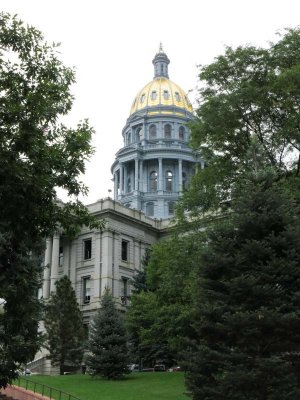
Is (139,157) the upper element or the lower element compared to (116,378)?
upper

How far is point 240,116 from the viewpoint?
30.2 metres

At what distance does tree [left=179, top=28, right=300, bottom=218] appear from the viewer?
95.8ft

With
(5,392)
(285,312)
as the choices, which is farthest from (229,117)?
(5,392)

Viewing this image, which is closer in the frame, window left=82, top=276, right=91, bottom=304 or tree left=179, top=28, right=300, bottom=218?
tree left=179, top=28, right=300, bottom=218

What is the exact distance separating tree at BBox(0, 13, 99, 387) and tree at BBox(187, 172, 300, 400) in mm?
6254

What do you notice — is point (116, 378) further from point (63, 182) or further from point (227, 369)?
point (63, 182)

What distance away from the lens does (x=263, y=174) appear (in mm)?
19812

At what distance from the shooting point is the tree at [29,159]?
1132 centimetres

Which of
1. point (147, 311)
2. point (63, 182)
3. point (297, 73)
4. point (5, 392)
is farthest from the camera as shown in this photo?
point (147, 311)

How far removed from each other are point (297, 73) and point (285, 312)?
13.2m

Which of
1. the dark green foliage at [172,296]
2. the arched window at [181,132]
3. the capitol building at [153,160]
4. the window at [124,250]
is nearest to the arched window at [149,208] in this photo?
the capitol building at [153,160]

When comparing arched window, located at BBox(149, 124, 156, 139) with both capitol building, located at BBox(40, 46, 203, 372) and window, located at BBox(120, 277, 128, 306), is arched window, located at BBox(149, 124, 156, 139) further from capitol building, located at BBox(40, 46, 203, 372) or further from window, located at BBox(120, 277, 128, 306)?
window, located at BBox(120, 277, 128, 306)

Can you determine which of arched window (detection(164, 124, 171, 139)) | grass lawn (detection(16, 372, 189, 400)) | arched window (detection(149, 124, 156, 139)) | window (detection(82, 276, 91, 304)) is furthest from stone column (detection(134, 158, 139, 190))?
grass lawn (detection(16, 372, 189, 400))

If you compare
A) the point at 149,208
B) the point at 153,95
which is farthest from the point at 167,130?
the point at 149,208
